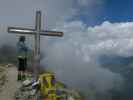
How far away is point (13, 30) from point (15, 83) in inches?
159

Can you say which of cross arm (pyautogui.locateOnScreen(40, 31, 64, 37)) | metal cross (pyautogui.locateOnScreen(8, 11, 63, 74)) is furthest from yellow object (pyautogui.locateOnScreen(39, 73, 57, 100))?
cross arm (pyautogui.locateOnScreen(40, 31, 64, 37))

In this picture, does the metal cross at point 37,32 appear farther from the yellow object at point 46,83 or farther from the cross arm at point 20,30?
the yellow object at point 46,83

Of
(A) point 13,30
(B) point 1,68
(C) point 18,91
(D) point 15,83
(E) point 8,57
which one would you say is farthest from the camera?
(E) point 8,57

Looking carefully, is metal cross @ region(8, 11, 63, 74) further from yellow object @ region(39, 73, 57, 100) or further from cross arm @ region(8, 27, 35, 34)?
yellow object @ region(39, 73, 57, 100)

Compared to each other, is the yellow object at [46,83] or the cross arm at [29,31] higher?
the cross arm at [29,31]

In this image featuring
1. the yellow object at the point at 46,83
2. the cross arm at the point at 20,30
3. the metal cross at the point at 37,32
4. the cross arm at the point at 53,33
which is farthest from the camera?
the cross arm at the point at 53,33

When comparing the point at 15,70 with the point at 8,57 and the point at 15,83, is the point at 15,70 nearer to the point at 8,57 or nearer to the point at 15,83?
the point at 15,83

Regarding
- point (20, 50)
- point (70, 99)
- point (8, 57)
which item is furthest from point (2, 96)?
point (8, 57)

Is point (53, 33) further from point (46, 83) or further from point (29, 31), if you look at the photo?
point (46, 83)

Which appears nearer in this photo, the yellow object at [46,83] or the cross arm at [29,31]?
the yellow object at [46,83]

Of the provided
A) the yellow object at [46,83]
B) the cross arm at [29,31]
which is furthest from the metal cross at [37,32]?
the yellow object at [46,83]

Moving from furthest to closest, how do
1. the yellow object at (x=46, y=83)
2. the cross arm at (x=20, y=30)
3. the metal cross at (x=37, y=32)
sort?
the metal cross at (x=37, y=32), the cross arm at (x=20, y=30), the yellow object at (x=46, y=83)

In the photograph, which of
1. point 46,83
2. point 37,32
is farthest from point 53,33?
point 46,83

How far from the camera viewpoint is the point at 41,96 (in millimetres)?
17094
